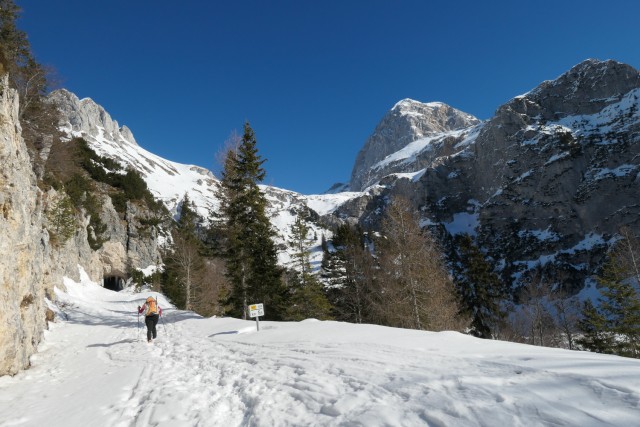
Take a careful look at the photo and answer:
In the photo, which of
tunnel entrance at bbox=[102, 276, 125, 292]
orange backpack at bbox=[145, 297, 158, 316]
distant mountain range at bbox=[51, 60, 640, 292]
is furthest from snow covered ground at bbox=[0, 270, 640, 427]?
distant mountain range at bbox=[51, 60, 640, 292]

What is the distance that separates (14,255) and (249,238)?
34.8 ft

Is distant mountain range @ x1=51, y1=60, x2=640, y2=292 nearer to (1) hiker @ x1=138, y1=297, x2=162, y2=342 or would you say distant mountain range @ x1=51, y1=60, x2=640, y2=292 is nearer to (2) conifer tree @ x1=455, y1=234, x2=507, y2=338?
(2) conifer tree @ x1=455, y1=234, x2=507, y2=338

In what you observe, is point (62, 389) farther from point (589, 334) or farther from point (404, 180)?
point (404, 180)

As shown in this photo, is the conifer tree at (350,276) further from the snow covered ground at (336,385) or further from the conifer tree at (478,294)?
the snow covered ground at (336,385)

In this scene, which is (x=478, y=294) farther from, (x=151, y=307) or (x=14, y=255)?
(x=14, y=255)

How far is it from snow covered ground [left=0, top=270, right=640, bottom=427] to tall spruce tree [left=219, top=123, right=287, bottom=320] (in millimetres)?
8869

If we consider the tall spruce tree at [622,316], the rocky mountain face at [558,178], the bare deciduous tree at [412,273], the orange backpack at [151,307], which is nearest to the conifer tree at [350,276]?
the bare deciduous tree at [412,273]

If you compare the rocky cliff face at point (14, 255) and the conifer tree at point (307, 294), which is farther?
the conifer tree at point (307, 294)

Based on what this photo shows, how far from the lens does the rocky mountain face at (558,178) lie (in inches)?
3698

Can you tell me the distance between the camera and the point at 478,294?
30.5m

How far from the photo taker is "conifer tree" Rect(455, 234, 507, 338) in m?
30.1

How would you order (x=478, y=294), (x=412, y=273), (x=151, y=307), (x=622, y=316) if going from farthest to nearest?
(x=478, y=294), (x=622, y=316), (x=412, y=273), (x=151, y=307)

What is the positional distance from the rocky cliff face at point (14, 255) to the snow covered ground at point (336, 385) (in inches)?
27.6

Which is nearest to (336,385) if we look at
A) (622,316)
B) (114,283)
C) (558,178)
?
(622,316)
